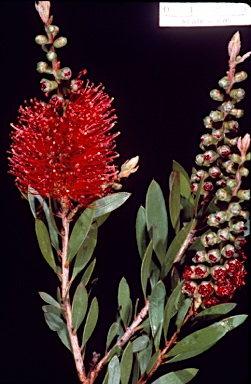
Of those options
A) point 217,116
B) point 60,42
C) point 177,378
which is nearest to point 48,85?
point 60,42

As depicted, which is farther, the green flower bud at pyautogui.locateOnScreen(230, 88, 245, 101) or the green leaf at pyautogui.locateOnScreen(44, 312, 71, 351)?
the green leaf at pyautogui.locateOnScreen(44, 312, 71, 351)

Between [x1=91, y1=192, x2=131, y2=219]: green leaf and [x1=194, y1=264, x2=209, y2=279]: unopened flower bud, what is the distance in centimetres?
22

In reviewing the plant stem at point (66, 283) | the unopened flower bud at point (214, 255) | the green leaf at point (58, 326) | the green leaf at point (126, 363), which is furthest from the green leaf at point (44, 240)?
the unopened flower bud at point (214, 255)

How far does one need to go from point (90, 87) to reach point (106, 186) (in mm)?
225

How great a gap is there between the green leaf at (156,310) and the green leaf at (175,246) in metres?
0.07

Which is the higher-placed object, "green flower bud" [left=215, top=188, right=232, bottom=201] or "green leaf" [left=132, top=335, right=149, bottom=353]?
"green flower bud" [left=215, top=188, right=232, bottom=201]

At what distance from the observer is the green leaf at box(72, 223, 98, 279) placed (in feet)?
4.94

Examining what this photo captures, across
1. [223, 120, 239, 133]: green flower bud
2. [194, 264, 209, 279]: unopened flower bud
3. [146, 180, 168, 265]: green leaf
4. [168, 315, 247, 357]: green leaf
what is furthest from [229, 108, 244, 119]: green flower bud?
[168, 315, 247, 357]: green leaf

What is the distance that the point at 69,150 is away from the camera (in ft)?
4.68

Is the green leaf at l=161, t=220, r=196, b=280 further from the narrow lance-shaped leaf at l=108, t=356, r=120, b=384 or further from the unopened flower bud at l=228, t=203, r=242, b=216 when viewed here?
the narrow lance-shaped leaf at l=108, t=356, r=120, b=384

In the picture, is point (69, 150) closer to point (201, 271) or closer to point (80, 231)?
point (80, 231)

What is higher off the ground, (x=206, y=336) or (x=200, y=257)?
(x=200, y=257)

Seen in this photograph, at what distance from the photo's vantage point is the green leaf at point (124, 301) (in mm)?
1545

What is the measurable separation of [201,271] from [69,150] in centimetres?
38
